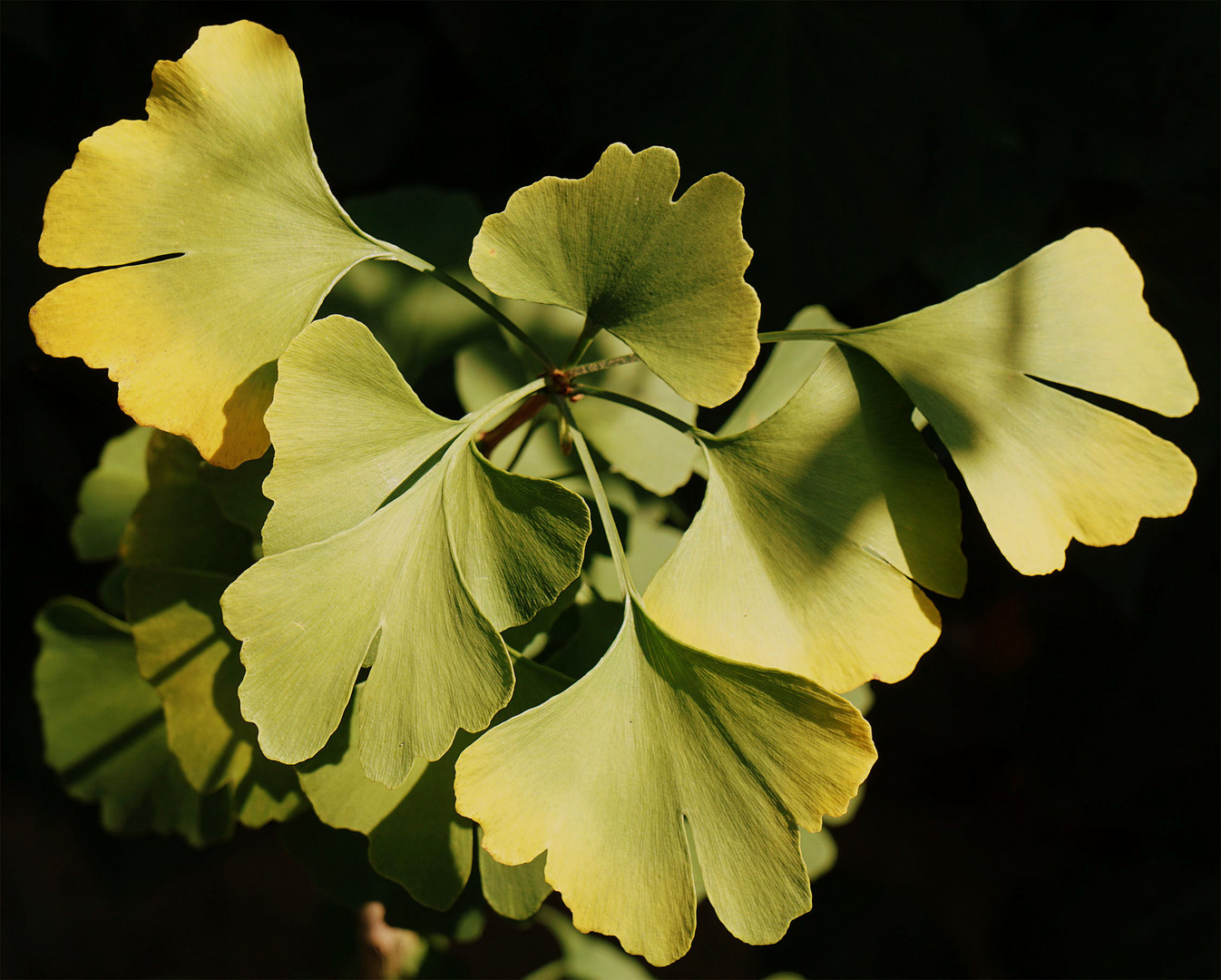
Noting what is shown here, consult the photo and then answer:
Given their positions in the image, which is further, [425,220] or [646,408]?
[425,220]

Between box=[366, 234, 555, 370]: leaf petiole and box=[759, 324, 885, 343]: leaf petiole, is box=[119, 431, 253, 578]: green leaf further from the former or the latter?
box=[759, 324, 885, 343]: leaf petiole

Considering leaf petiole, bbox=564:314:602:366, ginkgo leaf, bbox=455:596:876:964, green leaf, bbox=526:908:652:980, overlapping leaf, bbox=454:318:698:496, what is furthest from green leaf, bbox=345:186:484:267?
green leaf, bbox=526:908:652:980

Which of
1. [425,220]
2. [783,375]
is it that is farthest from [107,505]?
[783,375]

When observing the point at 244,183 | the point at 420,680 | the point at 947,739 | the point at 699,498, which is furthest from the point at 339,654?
the point at 947,739

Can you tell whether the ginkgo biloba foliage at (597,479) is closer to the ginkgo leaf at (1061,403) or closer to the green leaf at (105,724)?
the ginkgo leaf at (1061,403)

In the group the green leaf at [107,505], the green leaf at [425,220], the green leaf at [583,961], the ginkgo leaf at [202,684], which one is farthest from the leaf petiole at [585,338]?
the green leaf at [583,961]

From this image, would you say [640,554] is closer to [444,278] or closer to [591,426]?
[591,426]

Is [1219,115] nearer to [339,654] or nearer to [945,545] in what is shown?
[945,545]
